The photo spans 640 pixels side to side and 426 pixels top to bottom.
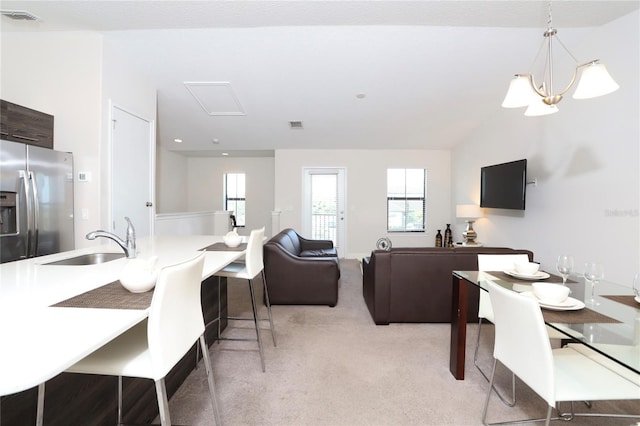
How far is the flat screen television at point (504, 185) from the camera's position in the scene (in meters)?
4.00

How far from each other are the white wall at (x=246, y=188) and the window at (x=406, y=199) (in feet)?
10.1

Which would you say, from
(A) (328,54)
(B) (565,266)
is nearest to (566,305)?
(B) (565,266)

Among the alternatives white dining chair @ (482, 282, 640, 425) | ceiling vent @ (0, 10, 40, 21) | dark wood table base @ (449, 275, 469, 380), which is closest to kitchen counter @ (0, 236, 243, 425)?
white dining chair @ (482, 282, 640, 425)

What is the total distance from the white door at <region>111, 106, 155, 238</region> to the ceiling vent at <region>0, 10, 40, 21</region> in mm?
912

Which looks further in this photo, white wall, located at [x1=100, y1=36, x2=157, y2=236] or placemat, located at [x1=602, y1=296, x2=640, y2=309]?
white wall, located at [x1=100, y1=36, x2=157, y2=236]

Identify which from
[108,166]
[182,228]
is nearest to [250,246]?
[108,166]

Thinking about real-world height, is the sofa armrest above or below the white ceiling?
below

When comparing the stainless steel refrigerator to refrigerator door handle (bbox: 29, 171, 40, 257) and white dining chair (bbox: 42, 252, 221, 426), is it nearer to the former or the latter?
refrigerator door handle (bbox: 29, 171, 40, 257)

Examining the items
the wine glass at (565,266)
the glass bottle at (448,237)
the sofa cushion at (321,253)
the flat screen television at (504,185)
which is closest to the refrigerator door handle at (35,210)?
the sofa cushion at (321,253)

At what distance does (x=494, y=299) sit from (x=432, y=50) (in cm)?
301

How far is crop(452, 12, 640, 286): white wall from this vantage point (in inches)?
110

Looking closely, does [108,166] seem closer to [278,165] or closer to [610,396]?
[278,165]

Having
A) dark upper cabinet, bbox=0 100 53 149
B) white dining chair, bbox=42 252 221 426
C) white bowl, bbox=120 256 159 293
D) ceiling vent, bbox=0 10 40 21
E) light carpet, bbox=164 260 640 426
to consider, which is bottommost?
light carpet, bbox=164 260 640 426

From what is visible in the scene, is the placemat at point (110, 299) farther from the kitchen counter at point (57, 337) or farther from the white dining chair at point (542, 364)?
the white dining chair at point (542, 364)
